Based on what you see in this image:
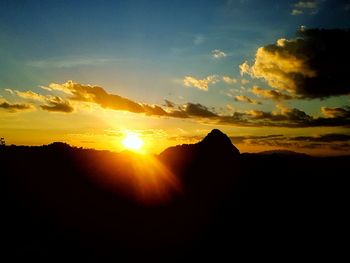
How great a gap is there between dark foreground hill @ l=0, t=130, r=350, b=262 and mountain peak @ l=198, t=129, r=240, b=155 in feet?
0.61

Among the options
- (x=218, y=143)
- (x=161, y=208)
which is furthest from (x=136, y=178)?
(x=218, y=143)

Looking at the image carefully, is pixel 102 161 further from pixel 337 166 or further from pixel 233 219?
pixel 337 166

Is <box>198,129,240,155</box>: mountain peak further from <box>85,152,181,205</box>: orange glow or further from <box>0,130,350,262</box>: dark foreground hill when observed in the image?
<box>85,152,181,205</box>: orange glow

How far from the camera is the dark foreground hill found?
39594mm

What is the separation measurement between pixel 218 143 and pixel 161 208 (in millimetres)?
17456

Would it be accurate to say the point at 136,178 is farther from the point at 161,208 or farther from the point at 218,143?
the point at 218,143

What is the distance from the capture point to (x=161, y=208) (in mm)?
48594

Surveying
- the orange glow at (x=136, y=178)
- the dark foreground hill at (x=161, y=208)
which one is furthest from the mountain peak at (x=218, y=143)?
the orange glow at (x=136, y=178)

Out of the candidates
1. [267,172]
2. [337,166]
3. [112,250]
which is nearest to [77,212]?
[112,250]

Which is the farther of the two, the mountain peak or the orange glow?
the mountain peak

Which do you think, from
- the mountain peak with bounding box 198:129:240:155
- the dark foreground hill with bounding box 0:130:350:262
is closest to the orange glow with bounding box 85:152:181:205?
the dark foreground hill with bounding box 0:130:350:262

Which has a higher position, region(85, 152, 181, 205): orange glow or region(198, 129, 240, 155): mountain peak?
region(198, 129, 240, 155): mountain peak

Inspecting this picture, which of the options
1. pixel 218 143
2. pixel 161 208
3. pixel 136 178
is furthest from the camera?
pixel 218 143

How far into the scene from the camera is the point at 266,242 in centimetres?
4625
